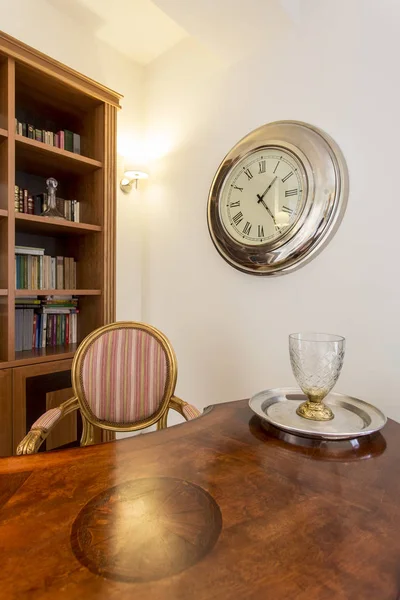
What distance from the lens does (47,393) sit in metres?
1.80

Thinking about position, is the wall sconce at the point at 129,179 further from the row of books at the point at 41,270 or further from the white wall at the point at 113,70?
the row of books at the point at 41,270

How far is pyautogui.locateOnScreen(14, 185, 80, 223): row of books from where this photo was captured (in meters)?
1.83

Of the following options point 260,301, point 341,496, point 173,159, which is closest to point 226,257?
point 260,301

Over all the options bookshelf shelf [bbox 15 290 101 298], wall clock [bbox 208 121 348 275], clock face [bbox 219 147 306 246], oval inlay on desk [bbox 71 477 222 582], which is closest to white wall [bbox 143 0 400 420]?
wall clock [bbox 208 121 348 275]

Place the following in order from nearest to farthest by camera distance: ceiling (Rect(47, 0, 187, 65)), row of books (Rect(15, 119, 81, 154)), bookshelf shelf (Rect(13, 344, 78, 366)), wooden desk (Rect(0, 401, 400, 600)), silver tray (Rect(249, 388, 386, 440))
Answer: wooden desk (Rect(0, 401, 400, 600)), silver tray (Rect(249, 388, 386, 440)), bookshelf shelf (Rect(13, 344, 78, 366)), row of books (Rect(15, 119, 81, 154)), ceiling (Rect(47, 0, 187, 65))

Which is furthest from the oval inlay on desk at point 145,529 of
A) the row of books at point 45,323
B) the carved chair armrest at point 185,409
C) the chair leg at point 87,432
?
the row of books at point 45,323

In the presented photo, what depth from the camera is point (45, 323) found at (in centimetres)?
200

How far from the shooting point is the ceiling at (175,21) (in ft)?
5.01

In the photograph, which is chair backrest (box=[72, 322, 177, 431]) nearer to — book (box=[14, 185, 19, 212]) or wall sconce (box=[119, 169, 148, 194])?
book (box=[14, 185, 19, 212])

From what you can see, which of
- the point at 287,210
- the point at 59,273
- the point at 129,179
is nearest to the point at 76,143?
the point at 129,179

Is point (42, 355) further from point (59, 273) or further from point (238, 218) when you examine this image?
point (238, 218)

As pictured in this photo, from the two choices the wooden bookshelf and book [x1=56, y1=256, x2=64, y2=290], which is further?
book [x1=56, y1=256, x2=64, y2=290]

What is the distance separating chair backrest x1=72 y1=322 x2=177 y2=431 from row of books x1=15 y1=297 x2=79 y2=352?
24.2 inches

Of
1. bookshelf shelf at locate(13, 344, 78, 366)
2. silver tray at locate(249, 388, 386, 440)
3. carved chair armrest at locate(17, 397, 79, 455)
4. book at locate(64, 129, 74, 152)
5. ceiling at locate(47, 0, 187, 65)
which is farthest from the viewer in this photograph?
book at locate(64, 129, 74, 152)
